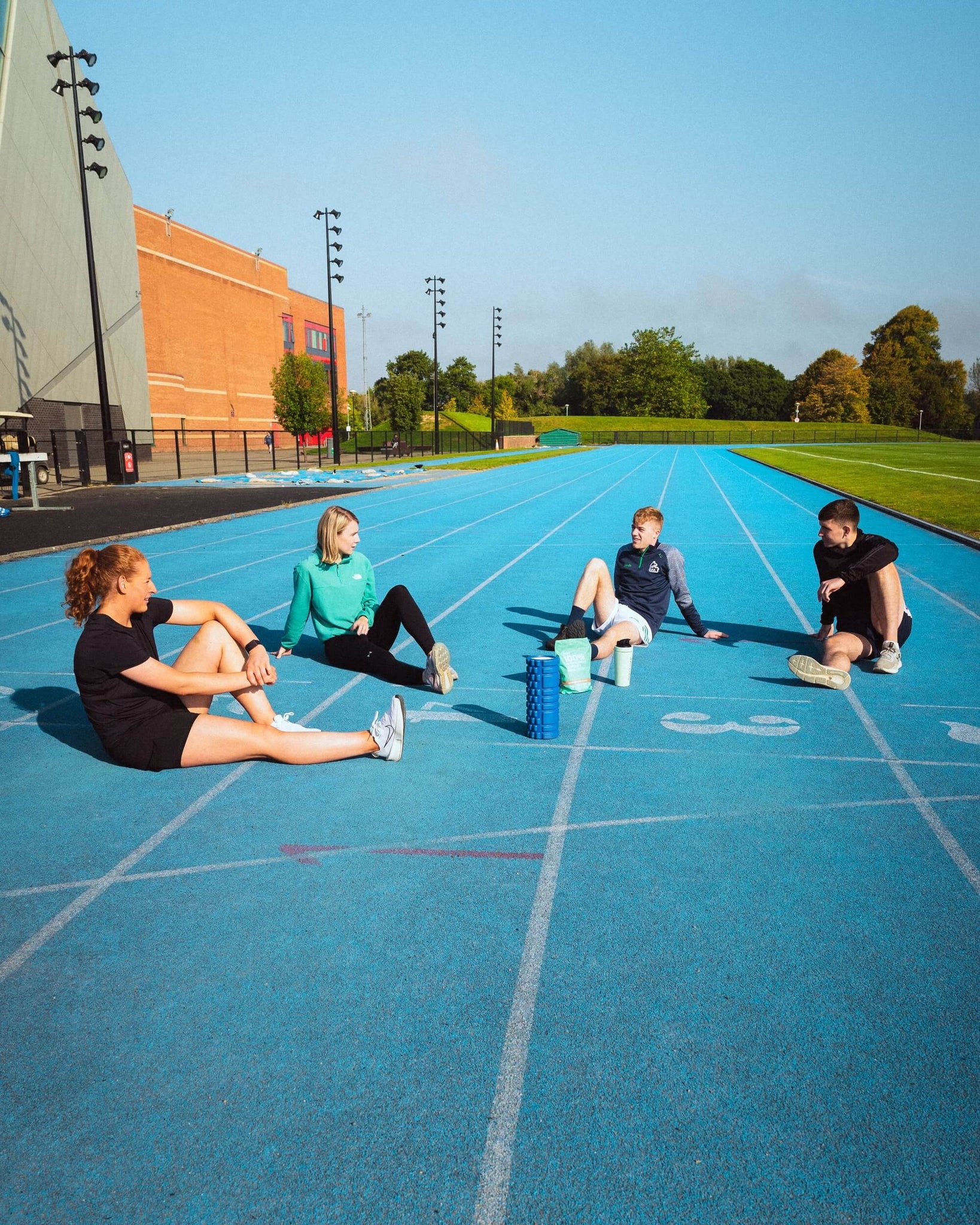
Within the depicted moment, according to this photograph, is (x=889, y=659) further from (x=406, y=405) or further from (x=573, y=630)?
(x=406, y=405)

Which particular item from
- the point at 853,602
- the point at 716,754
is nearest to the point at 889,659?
the point at 853,602

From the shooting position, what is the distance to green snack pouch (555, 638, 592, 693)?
705cm

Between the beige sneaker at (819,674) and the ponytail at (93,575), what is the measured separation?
16.1 ft

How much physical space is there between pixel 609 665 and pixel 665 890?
408cm

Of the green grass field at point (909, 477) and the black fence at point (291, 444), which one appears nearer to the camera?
the green grass field at point (909, 477)

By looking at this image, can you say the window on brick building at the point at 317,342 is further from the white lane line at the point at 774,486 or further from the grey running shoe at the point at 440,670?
the grey running shoe at the point at 440,670

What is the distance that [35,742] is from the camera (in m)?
6.05

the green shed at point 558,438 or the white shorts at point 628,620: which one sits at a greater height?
the green shed at point 558,438

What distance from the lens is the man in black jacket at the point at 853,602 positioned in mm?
7207

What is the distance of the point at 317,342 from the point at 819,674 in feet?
300

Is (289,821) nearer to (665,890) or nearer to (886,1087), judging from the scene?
(665,890)

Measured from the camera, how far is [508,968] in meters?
3.44

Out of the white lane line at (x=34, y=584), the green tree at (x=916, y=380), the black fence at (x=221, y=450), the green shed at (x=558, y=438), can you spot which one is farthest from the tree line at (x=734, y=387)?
the white lane line at (x=34, y=584)

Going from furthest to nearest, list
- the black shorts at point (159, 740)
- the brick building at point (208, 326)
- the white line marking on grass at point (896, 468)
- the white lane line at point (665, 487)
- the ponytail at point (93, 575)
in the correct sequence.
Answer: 1. the brick building at point (208, 326)
2. the white line marking on grass at point (896, 468)
3. the white lane line at point (665, 487)
4. the black shorts at point (159, 740)
5. the ponytail at point (93, 575)
